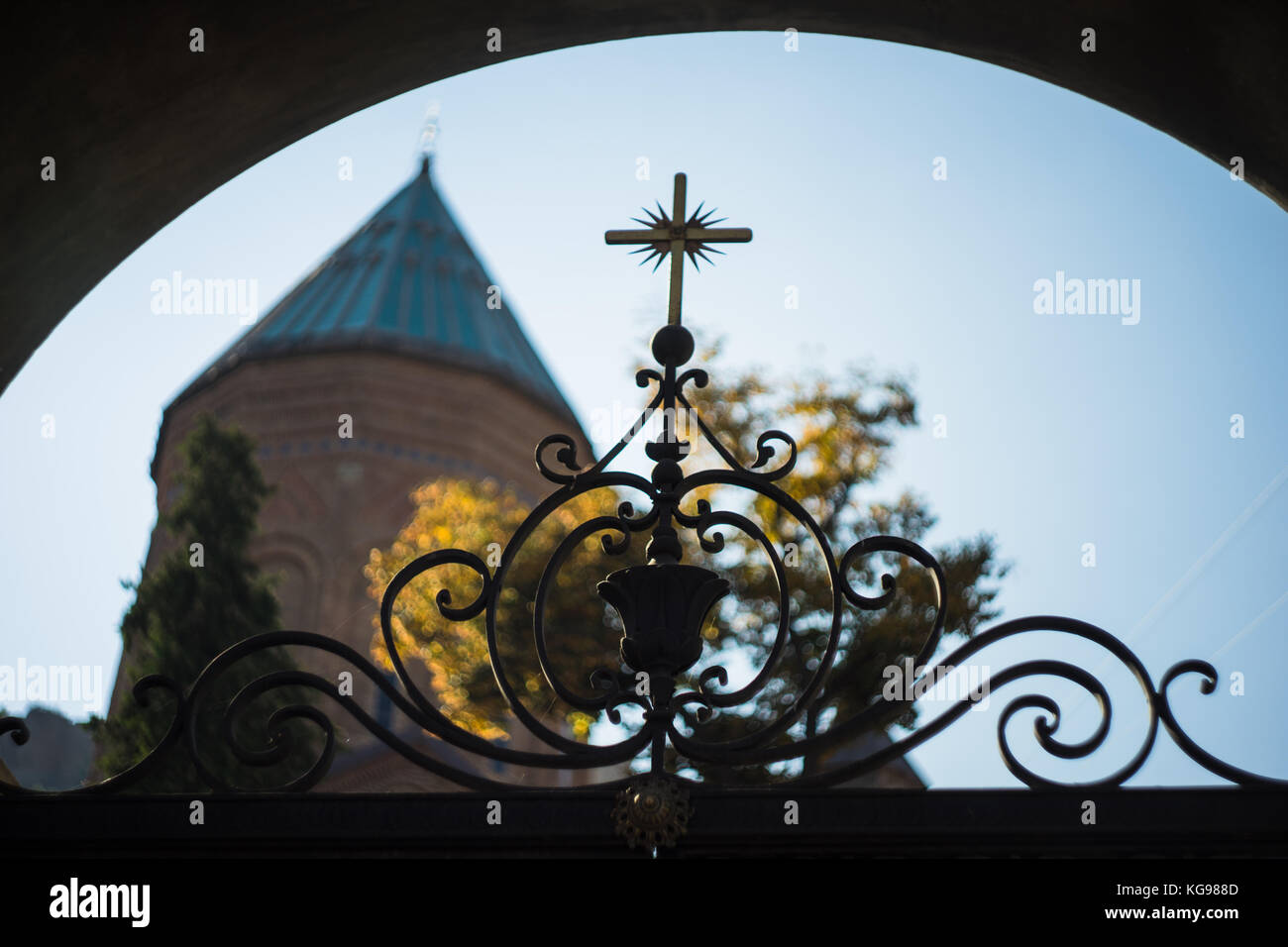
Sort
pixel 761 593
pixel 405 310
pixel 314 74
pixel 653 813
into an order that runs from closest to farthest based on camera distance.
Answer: pixel 653 813 < pixel 314 74 < pixel 761 593 < pixel 405 310

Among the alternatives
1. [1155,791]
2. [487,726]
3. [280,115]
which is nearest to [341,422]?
[487,726]

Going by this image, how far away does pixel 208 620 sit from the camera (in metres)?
Answer: 14.4

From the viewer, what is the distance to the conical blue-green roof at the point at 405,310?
22.7 metres

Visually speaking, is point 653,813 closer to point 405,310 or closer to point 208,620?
point 208,620

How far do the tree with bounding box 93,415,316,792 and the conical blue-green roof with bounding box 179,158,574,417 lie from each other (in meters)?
6.38

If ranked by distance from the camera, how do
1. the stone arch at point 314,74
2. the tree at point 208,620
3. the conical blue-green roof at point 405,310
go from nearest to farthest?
→ 1. the stone arch at point 314,74
2. the tree at point 208,620
3. the conical blue-green roof at point 405,310

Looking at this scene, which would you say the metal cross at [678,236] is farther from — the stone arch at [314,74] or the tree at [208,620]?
the tree at [208,620]

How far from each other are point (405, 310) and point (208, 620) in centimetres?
975

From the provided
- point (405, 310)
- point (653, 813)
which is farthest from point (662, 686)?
point (405, 310)

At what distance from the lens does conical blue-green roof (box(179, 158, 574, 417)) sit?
74.4ft

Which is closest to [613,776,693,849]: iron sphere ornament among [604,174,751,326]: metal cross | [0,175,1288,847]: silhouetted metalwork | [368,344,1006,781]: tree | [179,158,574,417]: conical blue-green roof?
[0,175,1288,847]: silhouetted metalwork

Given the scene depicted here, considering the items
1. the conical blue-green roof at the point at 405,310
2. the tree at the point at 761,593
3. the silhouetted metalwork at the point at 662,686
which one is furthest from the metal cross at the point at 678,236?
the conical blue-green roof at the point at 405,310

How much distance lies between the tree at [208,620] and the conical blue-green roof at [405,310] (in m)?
6.38
